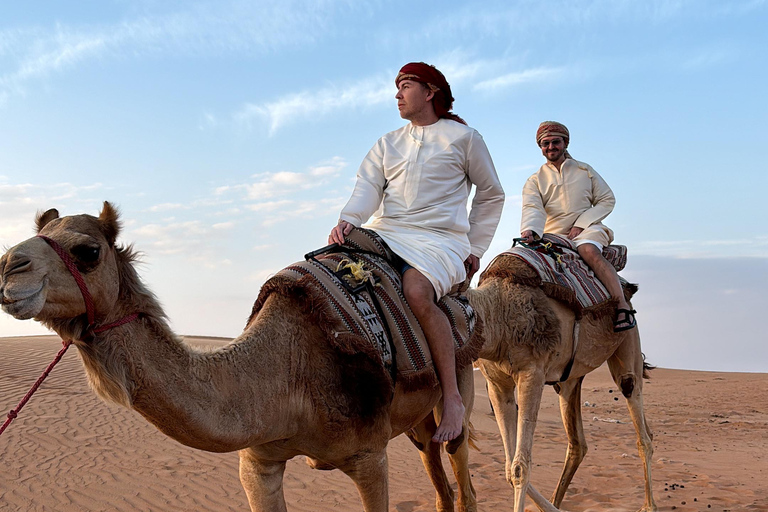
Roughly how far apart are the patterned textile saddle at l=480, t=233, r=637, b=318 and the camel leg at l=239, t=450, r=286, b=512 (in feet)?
10.8

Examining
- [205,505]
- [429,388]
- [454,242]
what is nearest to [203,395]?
[429,388]

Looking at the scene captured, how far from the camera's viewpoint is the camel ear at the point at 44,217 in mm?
2811

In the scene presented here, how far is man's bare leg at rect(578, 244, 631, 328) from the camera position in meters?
7.11

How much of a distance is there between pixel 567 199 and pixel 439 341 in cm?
412

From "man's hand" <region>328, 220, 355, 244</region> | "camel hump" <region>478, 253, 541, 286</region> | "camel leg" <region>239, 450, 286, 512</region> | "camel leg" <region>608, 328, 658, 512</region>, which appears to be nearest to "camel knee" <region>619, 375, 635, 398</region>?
"camel leg" <region>608, 328, 658, 512</region>

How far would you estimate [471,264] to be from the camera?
15.3ft

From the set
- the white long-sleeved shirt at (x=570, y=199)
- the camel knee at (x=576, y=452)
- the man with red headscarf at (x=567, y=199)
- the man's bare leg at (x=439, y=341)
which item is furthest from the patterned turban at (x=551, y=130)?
the man's bare leg at (x=439, y=341)

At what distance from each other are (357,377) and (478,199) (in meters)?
1.85

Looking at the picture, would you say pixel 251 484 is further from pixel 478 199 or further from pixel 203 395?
pixel 478 199

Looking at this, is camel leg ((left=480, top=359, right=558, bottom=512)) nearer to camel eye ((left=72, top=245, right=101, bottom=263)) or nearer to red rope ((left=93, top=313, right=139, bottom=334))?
red rope ((left=93, top=313, right=139, bottom=334))

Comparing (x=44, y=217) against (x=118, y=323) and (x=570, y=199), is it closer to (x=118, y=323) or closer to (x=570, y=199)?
(x=118, y=323)

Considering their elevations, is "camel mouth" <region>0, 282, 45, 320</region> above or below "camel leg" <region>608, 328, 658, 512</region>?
above

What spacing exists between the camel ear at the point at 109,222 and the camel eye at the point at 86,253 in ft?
0.42

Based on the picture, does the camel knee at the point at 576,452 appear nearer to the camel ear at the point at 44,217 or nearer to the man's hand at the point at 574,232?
the man's hand at the point at 574,232
